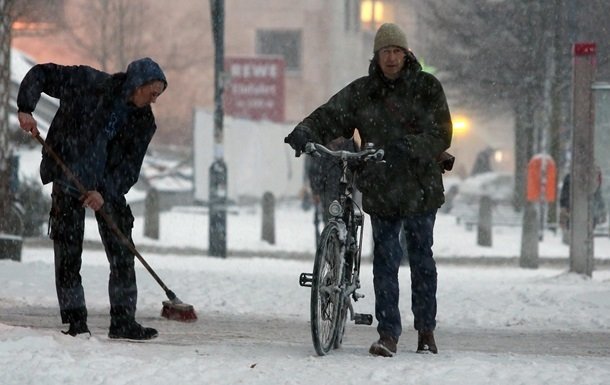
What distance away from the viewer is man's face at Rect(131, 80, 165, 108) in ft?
25.1

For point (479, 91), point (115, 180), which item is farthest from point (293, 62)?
point (115, 180)

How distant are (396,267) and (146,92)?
162cm

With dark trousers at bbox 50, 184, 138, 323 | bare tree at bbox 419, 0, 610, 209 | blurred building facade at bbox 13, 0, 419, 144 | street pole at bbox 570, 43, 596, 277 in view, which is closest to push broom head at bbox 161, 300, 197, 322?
dark trousers at bbox 50, 184, 138, 323

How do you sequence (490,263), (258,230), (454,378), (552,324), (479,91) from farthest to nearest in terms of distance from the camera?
1. (479,91)
2. (258,230)
3. (490,263)
4. (552,324)
5. (454,378)

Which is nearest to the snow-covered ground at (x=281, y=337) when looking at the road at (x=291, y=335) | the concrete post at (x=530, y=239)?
the road at (x=291, y=335)

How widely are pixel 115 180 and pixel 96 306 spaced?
305 cm

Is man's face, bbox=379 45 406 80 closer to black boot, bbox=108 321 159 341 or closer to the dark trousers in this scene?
the dark trousers

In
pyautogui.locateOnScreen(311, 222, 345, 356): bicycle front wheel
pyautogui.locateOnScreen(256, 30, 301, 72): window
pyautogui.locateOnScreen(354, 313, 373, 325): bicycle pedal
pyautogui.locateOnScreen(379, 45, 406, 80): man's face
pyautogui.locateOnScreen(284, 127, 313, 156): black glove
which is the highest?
pyautogui.locateOnScreen(256, 30, 301, 72): window

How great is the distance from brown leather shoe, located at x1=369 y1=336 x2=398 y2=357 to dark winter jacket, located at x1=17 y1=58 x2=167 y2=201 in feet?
5.34

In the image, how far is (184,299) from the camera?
37.0 feet

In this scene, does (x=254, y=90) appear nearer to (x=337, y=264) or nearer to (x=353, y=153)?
(x=337, y=264)

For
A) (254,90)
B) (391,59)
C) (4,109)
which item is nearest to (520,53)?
(254,90)

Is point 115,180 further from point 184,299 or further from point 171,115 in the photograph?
point 171,115

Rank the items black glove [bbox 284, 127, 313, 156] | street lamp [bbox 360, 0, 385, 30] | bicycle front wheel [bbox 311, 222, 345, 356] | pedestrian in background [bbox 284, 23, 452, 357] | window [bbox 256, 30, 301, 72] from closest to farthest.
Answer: bicycle front wheel [bbox 311, 222, 345, 356] < black glove [bbox 284, 127, 313, 156] < pedestrian in background [bbox 284, 23, 452, 357] < street lamp [bbox 360, 0, 385, 30] < window [bbox 256, 30, 301, 72]
